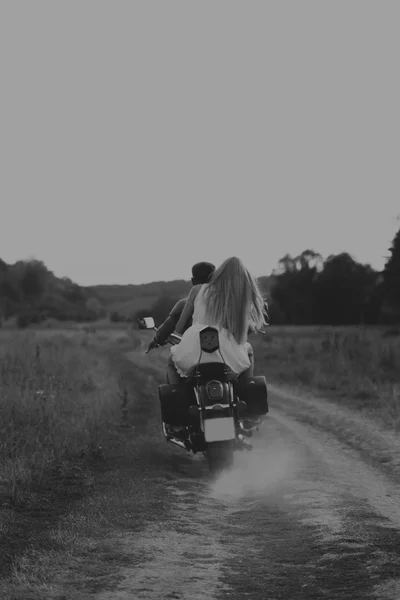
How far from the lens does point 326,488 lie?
7.53 metres

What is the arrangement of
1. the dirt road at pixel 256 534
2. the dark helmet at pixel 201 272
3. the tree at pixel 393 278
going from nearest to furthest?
the dirt road at pixel 256 534, the dark helmet at pixel 201 272, the tree at pixel 393 278

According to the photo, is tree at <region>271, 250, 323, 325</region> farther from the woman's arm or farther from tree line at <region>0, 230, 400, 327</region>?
the woman's arm

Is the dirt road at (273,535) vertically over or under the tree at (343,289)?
under

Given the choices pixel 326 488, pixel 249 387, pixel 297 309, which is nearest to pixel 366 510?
pixel 326 488

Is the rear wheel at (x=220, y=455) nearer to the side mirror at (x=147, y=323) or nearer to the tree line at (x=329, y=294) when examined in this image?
the side mirror at (x=147, y=323)

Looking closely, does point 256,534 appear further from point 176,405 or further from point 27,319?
point 27,319

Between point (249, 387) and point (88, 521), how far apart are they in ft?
7.64

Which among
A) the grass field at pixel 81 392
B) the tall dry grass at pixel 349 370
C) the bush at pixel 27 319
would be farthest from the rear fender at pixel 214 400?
the bush at pixel 27 319

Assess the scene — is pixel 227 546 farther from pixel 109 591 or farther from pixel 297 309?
pixel 297 309

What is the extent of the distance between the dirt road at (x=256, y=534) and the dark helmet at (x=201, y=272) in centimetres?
182

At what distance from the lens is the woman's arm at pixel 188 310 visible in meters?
8.03

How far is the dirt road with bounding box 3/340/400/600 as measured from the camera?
14.4 feet

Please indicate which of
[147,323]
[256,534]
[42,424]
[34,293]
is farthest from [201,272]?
[34,293]

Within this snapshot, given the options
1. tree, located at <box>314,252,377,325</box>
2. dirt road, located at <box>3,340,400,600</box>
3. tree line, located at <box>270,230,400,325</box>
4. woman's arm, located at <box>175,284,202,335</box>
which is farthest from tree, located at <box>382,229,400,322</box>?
woman's arm, located at <box>175,284,202,335</box>
